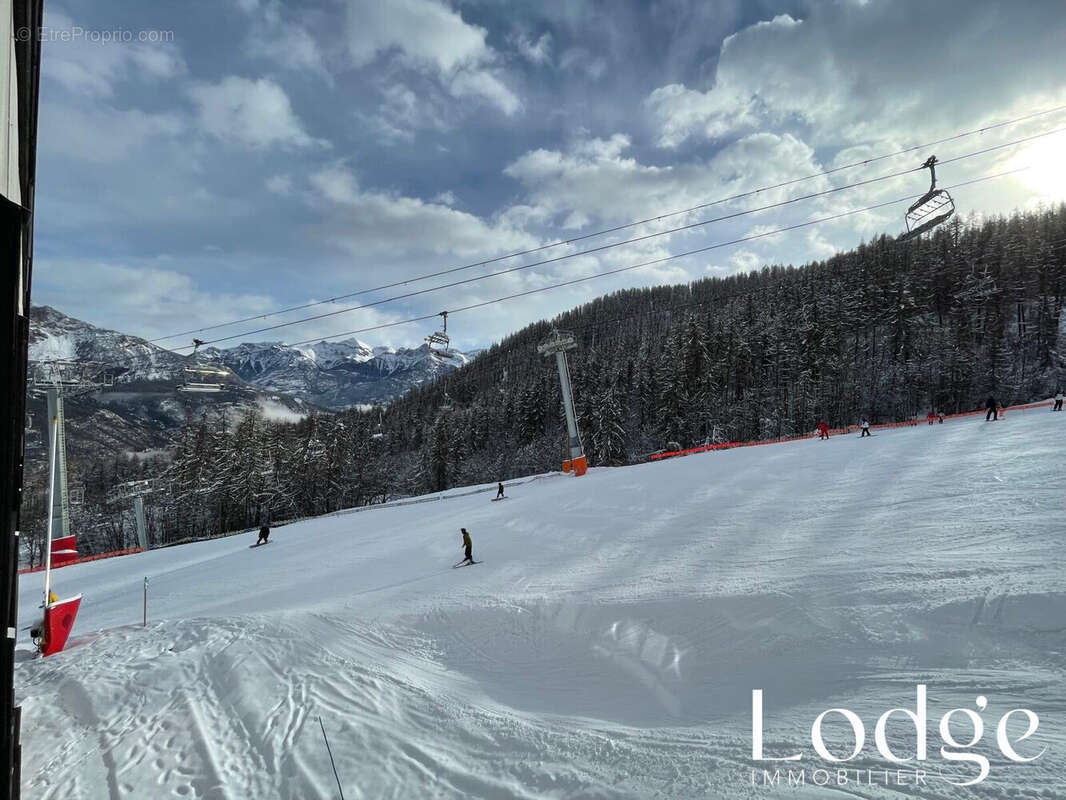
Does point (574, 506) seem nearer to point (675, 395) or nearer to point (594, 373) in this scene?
point (675, 395)

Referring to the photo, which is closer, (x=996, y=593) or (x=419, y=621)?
(x=996, y=593)

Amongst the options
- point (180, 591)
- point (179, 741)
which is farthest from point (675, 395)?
point (179, 741)

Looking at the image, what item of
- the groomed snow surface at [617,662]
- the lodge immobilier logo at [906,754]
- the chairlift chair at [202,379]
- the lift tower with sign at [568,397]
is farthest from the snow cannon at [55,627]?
the lift tower with sign at [568,397]

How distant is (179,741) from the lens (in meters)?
5.82

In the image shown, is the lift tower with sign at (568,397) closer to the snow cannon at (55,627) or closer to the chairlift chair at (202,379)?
the chairlift chair at (202,379)

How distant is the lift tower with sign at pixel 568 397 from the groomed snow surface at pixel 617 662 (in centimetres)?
1406

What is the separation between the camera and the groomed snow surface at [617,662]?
15.0ft

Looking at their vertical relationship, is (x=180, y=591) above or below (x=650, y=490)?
below

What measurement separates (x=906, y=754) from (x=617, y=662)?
146 inches

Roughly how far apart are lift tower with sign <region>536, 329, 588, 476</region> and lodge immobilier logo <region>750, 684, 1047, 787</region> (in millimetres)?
22100

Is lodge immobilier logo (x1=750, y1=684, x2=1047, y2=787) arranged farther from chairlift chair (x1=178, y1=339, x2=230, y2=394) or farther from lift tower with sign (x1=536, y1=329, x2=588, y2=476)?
lift tower with sign (x1=536, y1=329, x2=588, y2=476)

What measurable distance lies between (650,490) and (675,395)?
42.8 m

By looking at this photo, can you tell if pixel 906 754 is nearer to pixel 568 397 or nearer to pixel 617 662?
pixel 617 662

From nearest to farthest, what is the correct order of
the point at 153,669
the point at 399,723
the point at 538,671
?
1. the point at 399,723
2. the point at 538,671
3. the point at 153,669
